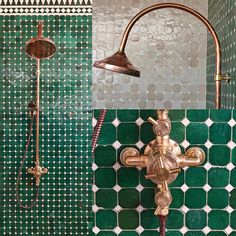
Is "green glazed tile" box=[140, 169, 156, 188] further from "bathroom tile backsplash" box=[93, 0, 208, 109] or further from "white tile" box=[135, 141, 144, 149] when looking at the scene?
"bathroom tile backsplash" box=[93, 0, 208, 109]

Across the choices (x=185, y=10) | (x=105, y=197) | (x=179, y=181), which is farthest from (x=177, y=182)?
(x=185, y=10)

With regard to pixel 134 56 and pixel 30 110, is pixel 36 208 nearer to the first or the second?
pixel 30 110

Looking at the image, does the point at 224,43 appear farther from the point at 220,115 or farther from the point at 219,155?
the point at 219,155

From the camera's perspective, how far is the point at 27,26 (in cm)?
160

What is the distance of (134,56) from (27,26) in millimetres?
317

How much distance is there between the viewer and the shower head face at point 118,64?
1559 mm

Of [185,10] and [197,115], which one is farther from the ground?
[185,10]

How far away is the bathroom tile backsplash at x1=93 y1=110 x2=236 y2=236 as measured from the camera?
165 cm

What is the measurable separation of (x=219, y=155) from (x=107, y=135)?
34cm

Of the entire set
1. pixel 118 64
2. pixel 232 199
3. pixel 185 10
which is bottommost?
pixel 232 199

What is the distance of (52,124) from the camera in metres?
1.62

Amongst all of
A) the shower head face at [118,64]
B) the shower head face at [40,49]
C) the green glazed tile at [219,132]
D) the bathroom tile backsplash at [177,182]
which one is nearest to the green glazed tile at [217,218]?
the bathroom tile backsplash at [177,182]

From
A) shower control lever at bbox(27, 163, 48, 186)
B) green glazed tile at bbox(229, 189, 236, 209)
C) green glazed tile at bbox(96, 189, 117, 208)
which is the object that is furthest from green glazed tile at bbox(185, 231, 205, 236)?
shower control lever at bbox(27, 163, 48, 186)

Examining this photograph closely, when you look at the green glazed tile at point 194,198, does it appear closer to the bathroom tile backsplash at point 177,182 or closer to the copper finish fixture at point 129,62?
the bathroom tile backsplash at point 177,182
